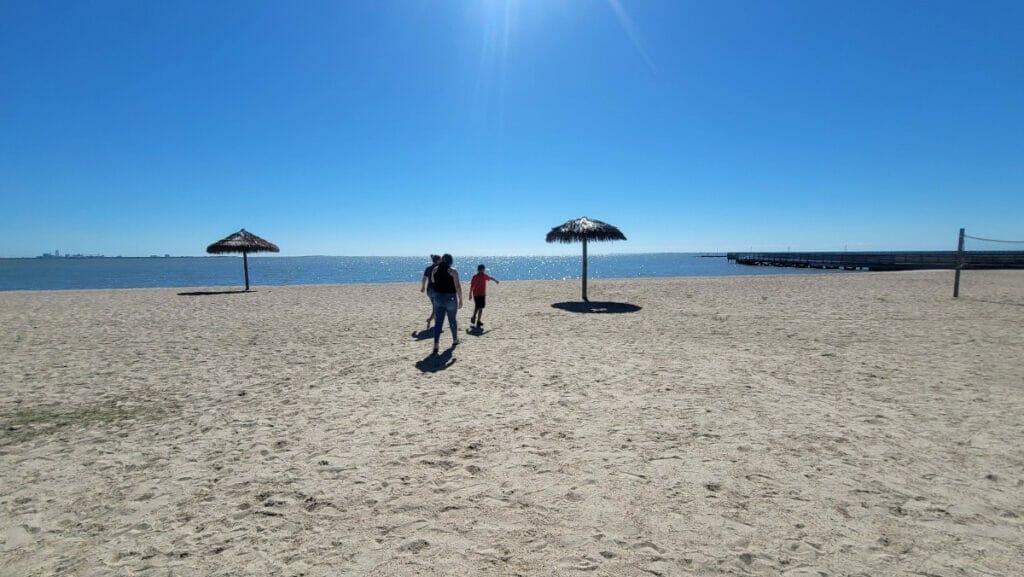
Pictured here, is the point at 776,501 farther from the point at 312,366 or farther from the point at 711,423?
the point at 312,366

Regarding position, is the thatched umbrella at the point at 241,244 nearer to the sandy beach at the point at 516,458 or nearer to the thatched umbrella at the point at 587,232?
the sandy beach at the point at 516,458

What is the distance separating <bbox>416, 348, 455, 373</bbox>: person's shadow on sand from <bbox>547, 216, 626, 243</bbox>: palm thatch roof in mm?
8973

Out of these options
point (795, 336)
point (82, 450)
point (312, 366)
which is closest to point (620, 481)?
point (82, 450)

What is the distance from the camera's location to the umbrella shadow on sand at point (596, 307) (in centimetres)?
1218

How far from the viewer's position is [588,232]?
14883 millimetres

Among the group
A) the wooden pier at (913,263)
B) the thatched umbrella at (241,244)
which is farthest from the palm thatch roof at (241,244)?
the wooden pier at (913,263)

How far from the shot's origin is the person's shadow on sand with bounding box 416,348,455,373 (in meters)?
6.26

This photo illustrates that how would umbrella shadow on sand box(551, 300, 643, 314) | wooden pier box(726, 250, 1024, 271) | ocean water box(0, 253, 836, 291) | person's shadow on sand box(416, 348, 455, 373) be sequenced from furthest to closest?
ocean water box(0, 253, 836, 291) → wooden pier box(726, 250, 1024, 271) → umbrella shadow on sand box(551, 300, 643, 314) → person's shadow on sand box(416, 348, 455, 373)

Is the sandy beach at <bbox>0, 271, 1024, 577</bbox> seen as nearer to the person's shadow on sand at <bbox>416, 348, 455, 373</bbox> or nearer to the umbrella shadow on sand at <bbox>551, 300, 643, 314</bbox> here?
the person's shadow on sand at <bbox>416, 348, 455, 373</bbox>

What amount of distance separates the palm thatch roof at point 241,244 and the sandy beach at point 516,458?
13.5m

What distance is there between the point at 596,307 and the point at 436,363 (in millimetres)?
7400

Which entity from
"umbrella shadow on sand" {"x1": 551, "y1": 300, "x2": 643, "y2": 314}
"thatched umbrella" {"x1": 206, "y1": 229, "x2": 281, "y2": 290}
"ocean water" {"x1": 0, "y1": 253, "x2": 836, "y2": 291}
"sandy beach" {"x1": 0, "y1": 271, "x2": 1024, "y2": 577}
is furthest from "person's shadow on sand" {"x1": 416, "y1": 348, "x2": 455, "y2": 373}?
"ocean water" {"x1": 0, "y1": 253, "x2": 836, "y2": 291}

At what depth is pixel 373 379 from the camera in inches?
227

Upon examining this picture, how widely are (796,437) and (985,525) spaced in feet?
4.24
